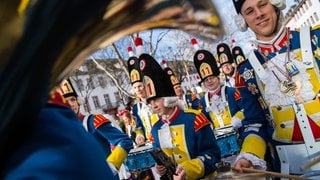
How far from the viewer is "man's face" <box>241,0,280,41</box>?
2.32 metres

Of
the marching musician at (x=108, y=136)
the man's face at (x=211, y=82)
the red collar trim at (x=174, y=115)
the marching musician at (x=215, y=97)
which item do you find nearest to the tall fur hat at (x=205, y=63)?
the marching musician at (x=215, y=97)

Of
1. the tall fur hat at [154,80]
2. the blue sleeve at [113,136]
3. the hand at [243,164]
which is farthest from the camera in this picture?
the blue sleeve at [113,136]

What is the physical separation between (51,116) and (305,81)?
1624 millimetres

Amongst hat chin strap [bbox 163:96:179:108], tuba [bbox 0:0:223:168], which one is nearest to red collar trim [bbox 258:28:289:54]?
tuba [bbox 0:0:223:168]

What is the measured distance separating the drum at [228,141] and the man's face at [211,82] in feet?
3.63

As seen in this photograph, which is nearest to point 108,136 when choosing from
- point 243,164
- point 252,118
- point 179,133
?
point 179,133

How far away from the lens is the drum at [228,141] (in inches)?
203

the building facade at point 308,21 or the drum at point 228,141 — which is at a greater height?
the building facade at point 308,21

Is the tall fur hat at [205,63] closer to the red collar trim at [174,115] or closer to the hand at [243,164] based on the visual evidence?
the red collar trim at [174,115]

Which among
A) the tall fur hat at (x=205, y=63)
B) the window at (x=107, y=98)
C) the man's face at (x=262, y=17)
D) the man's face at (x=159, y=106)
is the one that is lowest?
the man's face at (x=159, y=106)

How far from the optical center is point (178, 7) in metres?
0.91

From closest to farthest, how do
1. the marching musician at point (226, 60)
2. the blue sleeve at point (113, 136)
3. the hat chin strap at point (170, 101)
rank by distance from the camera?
the hat chin strap at point (170, 101)
the blue sleeve at point (113, 136)
the marching musician at point (226, 60)

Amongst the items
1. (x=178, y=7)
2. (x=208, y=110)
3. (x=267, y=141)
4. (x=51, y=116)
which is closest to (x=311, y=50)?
(x=267, y=141)

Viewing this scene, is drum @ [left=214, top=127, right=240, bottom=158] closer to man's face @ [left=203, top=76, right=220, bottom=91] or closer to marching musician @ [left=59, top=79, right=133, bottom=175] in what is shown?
man's face @ [left=203, top=76, right=220, bottom=91]
